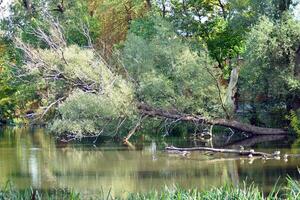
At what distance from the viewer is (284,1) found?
25969 mm

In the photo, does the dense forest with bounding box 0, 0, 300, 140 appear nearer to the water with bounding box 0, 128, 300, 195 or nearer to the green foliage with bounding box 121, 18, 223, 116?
the green foliage with bounding box 121, 18, 223, 116

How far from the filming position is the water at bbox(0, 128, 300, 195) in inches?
610

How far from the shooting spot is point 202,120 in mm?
25922

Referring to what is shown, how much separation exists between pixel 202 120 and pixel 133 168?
7.98 metres

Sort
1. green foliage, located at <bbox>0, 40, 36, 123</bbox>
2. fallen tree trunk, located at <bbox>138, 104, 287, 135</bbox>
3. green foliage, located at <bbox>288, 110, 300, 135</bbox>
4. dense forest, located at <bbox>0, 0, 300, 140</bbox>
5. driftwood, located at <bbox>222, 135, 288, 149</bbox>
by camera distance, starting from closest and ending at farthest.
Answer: driftwood, located at <bbox>222, 135, 288, 149</bbox> → green foliage, located at <bbox>288, 110, 300, 135</bbox> → dense forest, located at <bbox>0, 0, 300, 140</bbox> → fallen tree trunk, located at <bbox>138, 104, 287, 135</bbox> → green foliage, located at <bbox>0, 40, 36, 123</bbox>

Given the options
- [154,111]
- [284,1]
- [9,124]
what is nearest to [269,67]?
[284,1]

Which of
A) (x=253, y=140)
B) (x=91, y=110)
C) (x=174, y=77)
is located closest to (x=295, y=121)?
(x=253, y=140)

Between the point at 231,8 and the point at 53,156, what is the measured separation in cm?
1288

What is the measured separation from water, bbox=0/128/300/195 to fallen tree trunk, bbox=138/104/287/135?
39.0 inches

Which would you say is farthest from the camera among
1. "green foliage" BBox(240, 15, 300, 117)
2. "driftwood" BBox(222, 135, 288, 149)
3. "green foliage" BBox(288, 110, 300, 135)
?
"green foliage" BBox(288, 110, 300, 135)

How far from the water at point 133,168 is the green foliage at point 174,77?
1.99 metres

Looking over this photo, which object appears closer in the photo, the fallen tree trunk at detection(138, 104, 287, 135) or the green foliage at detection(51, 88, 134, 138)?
the green foliage at detection(51, 88, 134, 138)

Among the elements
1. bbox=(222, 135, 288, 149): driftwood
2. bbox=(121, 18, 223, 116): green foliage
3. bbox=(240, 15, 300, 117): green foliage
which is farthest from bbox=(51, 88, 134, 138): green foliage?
bbox=(240, 15, 300, 117): green foliage

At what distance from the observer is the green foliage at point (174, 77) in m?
25.8
